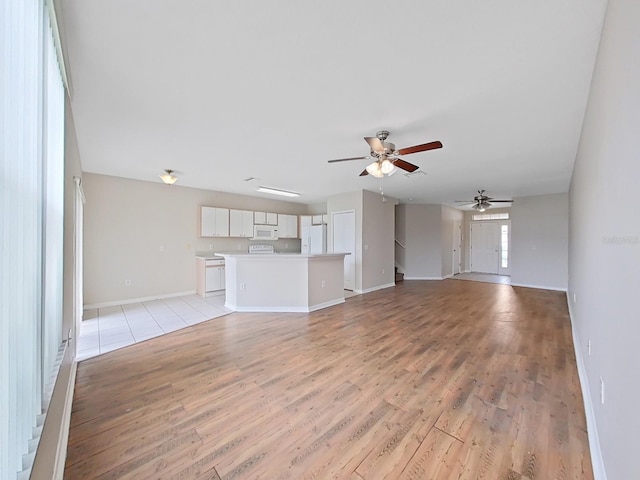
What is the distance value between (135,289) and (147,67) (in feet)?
16.2

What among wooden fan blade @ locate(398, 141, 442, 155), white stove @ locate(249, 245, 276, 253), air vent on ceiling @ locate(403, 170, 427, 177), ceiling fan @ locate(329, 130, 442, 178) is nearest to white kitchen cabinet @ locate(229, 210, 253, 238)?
white stove @ locate(249, 245, 276, 253)

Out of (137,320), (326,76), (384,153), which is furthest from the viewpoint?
(137,320)

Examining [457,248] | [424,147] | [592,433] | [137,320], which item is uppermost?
[424,147]

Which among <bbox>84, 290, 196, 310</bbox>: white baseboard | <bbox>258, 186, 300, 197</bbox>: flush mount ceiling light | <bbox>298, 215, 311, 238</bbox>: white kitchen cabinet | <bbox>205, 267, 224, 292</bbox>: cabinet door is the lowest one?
<bbox>84, 290, 196, 310</bbox>: white baseboard

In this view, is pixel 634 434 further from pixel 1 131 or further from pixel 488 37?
pixel 1 131

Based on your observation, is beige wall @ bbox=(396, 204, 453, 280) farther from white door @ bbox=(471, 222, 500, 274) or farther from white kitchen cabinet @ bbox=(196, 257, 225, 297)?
white kitchen cabinet @ bbox=(196, 257, 225, 297)

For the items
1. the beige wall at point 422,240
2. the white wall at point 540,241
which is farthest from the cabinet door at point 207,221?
the white wall at point 540,241

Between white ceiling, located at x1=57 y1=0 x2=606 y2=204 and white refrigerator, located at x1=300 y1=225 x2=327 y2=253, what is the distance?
3.83 m

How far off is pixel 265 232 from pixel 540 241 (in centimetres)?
746

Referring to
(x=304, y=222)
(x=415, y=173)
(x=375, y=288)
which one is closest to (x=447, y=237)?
(x=375, y=288)

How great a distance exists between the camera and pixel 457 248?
9977 mm

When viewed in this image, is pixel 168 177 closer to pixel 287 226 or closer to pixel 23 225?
pixel 287 226

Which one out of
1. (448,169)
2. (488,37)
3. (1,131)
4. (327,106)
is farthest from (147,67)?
(448,169)

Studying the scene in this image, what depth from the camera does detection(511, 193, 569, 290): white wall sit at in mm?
6723
